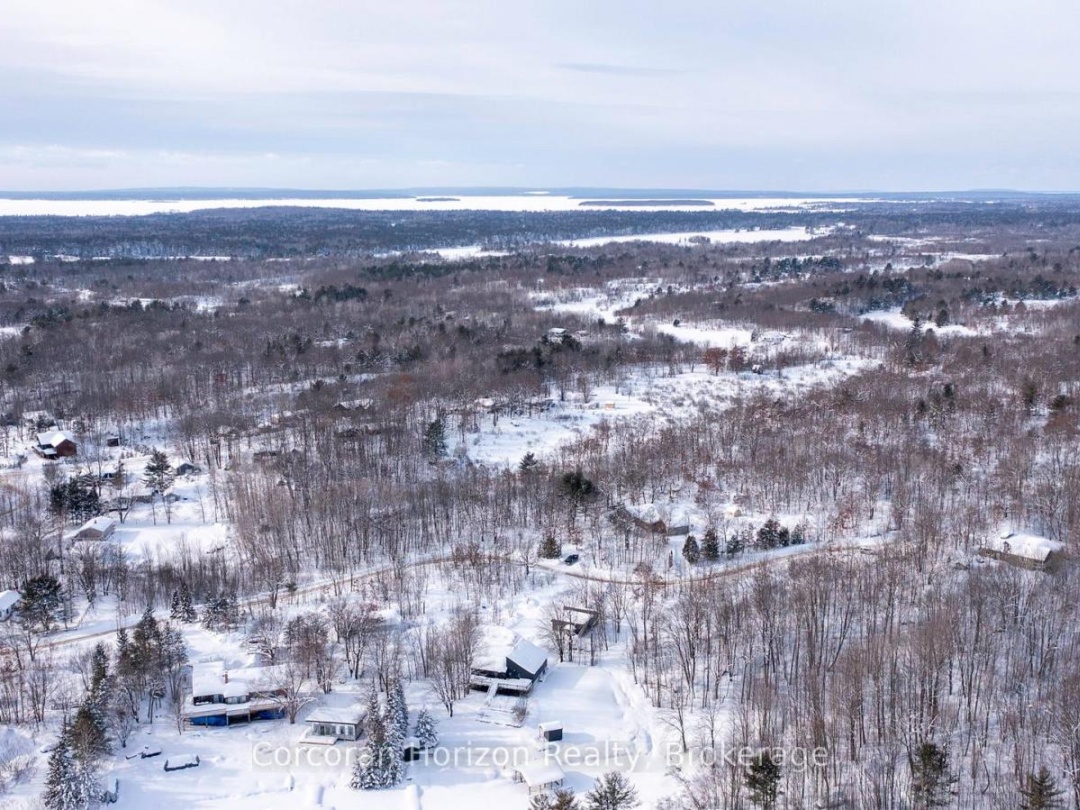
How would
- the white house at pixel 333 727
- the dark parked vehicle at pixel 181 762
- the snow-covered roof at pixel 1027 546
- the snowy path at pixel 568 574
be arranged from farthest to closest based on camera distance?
the snowy path at pixel 568 574
the snow-covered roof at pixel 1027 546
the white house at pixel 333 727
the dark parked vehicle at pixel 181 762

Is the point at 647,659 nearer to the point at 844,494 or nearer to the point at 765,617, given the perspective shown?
the point at 765,617

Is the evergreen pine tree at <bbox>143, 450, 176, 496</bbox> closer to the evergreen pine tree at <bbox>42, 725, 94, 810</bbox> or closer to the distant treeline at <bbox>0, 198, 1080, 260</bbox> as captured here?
the evergreen pine tree at <bbox>42, 725, 94, 810</bbox>

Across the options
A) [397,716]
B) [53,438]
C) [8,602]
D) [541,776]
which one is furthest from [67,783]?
[53,438]

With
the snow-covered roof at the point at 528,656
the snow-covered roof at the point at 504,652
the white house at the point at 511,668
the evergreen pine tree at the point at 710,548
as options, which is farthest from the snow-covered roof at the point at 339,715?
the evergreen pine tree at the point at 710,548

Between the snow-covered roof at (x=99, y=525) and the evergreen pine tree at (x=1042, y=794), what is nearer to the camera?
the evergreen pine tree at (x=1042, y=794)

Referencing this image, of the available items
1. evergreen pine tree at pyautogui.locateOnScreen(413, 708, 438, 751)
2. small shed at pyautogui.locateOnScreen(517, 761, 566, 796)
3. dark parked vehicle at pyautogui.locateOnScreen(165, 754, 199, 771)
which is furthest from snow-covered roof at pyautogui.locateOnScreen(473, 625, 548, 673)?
dark parked vehicle at pyautogui.locateOnScreen(165, 754, 199, 771)

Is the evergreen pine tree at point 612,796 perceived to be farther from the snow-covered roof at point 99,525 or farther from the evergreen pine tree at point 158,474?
the evergreen pine tree at point 158,474

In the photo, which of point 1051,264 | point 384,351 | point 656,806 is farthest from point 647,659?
point 1051,264

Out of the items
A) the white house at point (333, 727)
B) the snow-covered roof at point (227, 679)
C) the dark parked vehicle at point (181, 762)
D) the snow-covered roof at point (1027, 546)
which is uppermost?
the snow-covered roof at point (1027, 546)
